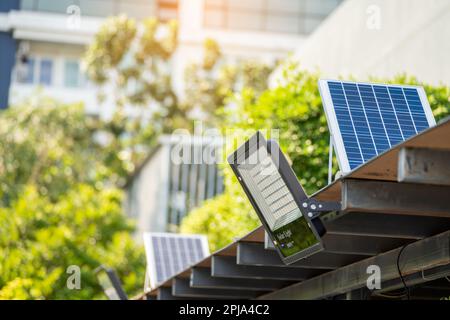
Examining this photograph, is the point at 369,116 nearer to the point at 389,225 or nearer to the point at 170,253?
the point at 389,225

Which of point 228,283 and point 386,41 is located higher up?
point 386,41

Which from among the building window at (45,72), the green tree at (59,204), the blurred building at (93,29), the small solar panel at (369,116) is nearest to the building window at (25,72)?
the blurred building at (93,29)

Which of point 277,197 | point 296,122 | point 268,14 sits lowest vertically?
point 277,197

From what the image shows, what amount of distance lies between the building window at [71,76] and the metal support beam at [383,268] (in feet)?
165

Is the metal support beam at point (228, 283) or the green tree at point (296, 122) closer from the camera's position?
the metal support beam at point (228, 283)

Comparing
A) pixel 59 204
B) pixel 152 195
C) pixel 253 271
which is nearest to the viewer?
pixel 253 271

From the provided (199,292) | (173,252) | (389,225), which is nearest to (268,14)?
(173,252)

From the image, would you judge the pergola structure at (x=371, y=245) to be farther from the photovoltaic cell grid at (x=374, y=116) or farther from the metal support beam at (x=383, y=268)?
the photovoltaic cell grid at (x=374, y=116)

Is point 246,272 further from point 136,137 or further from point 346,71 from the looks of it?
point 136,137

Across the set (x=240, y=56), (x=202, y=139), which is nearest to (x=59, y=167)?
(x=202, y=139)

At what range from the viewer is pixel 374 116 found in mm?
10328

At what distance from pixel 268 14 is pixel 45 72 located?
42.0 ft

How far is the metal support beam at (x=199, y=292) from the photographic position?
14.9m

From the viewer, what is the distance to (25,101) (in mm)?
46844
